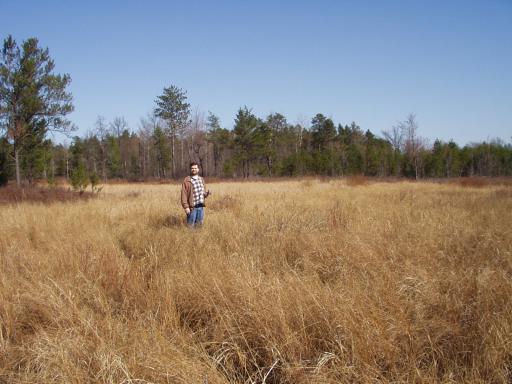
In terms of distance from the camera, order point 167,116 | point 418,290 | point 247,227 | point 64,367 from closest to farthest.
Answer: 1. point 64,367
2. point 418,290
3. point 247,227
4. point 167,116

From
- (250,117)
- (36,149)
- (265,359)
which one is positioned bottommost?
(265,359)

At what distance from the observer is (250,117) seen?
49.0m

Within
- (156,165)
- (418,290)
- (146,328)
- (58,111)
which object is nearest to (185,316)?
(146,328)

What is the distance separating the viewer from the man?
264 inches

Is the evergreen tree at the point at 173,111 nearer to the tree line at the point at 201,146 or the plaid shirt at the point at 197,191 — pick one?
the tree line at the point at 201,146

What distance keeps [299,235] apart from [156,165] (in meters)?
64.1

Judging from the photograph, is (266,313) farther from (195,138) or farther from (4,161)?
(195,138)

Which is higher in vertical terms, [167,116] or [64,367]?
[167,116]

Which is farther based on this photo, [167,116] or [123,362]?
[167,116]

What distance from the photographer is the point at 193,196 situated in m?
6.78

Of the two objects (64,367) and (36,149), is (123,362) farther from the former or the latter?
(36,149)

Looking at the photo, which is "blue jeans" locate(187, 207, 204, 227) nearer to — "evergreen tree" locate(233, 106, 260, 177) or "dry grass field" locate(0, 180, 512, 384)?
"dry grass field" locate(0, 180, 512, 384)

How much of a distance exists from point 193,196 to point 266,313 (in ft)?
15.0

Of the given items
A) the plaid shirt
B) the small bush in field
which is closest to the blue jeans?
the plaid shirt
